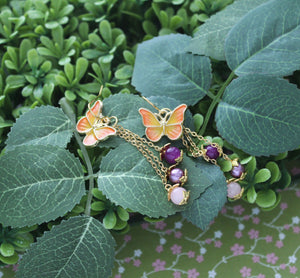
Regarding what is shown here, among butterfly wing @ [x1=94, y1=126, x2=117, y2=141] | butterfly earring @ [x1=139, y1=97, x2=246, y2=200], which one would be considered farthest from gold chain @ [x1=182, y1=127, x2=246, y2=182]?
butterfly wing @ [x1=94, y1=126, x2=117, y2=141]

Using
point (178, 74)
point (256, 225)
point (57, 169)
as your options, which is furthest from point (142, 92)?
point (256, 225)

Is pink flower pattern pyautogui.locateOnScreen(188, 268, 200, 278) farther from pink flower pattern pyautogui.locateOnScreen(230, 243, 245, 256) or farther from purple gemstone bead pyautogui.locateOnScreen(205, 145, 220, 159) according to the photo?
purple gemstone bead pyautogui.locateOnScreen(205, 145, 220, 159)

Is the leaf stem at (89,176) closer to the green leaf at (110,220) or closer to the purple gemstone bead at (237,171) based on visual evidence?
the green leaf at (110,220)

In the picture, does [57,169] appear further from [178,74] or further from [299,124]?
[299,124]

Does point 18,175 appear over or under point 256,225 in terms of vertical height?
over

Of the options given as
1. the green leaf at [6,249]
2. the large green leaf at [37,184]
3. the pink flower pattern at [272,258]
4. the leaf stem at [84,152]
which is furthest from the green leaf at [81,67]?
the pink flower pattern at [272,258]

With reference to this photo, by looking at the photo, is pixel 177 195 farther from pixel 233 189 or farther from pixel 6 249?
pixel 6 249

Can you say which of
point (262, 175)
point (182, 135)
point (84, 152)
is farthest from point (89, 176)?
point (262, 175)
